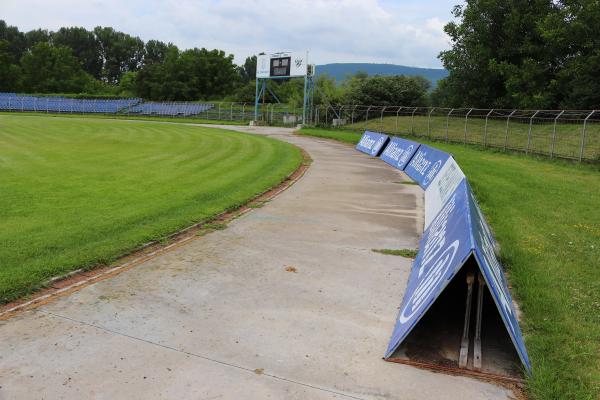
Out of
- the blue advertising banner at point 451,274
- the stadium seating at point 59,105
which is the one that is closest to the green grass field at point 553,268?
the blue advertising banner at point 451,274

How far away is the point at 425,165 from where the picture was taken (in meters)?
14.1

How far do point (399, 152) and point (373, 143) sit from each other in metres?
4.93

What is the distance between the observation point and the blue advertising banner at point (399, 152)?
17094mm

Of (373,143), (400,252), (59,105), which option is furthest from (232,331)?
(59,105)

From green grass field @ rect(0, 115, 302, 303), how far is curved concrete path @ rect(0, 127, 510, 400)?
0.81 meters

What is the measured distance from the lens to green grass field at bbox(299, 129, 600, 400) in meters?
3.88

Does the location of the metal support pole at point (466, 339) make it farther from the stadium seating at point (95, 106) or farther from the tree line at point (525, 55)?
the stadium seating at point (95, 106)

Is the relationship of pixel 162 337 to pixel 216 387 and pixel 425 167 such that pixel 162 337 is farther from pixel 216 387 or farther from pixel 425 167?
pixel 425 167

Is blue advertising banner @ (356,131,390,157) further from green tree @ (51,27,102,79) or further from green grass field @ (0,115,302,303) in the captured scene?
green tree @ (51,27,102,79)

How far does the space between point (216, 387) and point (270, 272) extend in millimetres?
2598

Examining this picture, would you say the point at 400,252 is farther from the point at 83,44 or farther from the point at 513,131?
the point at 83,44

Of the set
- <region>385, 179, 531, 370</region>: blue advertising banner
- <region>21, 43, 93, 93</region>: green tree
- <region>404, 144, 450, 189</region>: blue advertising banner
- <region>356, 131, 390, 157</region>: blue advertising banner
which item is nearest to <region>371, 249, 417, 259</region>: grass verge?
<region>385, 179, 531, 370</region>: blue advertising banner

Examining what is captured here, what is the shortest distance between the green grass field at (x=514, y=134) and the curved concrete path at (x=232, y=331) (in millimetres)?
16588

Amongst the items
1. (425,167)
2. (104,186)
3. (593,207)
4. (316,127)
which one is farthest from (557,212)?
(316,127)
